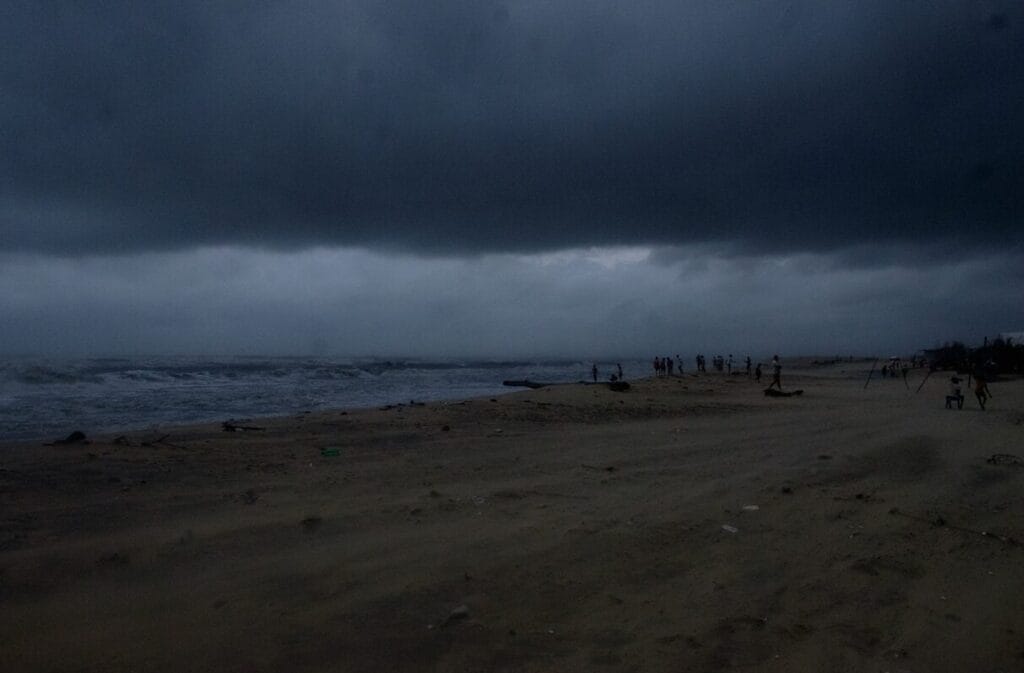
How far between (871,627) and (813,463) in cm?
549

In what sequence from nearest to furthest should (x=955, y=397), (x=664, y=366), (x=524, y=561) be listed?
(x=524, y=561)
(x=955, y=397)
(x=664, y=366)

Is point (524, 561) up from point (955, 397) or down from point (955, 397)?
down

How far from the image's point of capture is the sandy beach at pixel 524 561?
4.29 m

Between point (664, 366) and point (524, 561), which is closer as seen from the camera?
point (524, 561)

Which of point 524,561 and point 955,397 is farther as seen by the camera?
point 955,397

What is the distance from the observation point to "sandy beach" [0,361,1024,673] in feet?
14.1

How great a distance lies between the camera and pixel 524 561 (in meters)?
5.70

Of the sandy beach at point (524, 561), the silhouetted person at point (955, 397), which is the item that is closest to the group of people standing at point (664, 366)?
the silhouetted person at point (955, 397)

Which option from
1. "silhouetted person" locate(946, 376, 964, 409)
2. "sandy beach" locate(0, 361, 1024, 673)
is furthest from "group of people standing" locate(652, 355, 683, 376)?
"sandy beach" locate(0, 361, 1024, 673)

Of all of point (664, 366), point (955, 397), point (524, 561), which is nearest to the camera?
point (524, 561)

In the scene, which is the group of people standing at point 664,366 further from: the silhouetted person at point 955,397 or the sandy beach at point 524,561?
the sandy beach at point 524,561

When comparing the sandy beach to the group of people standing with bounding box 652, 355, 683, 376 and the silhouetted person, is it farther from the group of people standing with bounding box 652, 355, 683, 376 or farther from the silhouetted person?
the group of people standing with bounding box 652, 355, 683, 376

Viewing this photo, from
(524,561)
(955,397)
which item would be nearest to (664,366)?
(955,397)

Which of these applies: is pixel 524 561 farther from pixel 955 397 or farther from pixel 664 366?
pixel 664 366
